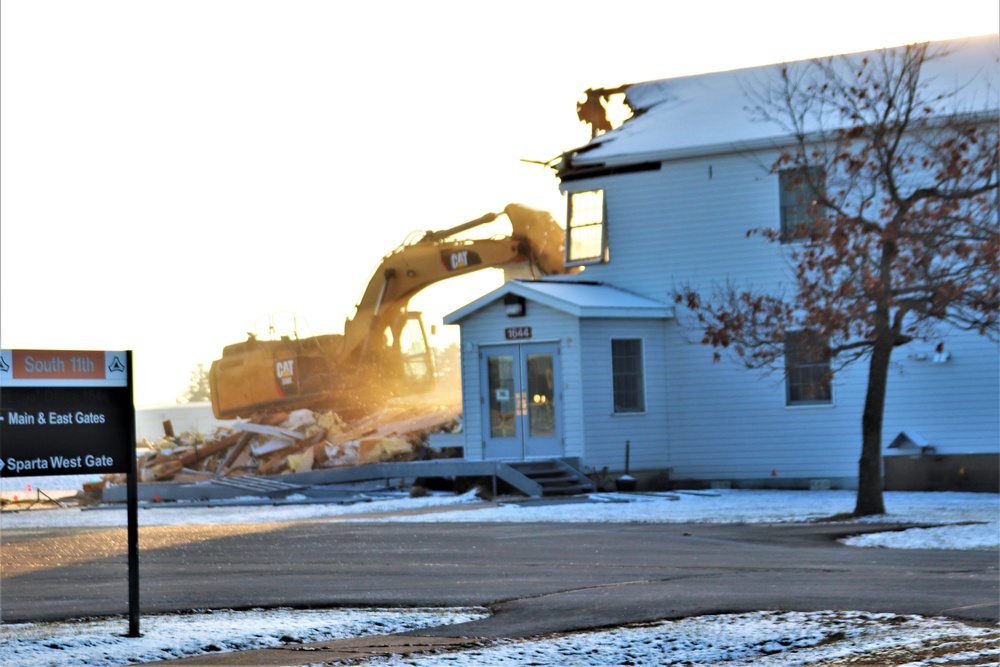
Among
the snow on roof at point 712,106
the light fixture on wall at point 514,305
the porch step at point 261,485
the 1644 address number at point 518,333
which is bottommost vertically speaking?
the porch step at point 261,485

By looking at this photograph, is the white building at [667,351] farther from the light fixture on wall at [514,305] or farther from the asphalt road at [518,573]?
the asphalt road at [518,573]

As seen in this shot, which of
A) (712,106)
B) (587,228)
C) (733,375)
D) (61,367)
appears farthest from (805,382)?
(61,367)

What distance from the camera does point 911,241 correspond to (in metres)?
21.0

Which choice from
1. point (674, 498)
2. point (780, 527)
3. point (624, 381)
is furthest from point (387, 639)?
point (624, 381)

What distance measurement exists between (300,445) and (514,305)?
13066mm

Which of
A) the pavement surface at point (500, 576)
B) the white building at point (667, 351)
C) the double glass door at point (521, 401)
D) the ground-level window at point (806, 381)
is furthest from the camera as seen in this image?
the double glass door at point (521, 401)

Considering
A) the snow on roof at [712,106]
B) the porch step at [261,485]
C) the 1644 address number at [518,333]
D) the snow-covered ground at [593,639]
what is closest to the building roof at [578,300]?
the 1644 address number at [518,333]

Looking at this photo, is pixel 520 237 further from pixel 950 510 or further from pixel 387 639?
pixel 387 639

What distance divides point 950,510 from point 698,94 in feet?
43.7

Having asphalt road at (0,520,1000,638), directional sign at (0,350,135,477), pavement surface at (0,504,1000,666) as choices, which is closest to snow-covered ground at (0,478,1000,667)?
pavement surface at (0,504,1000,666)

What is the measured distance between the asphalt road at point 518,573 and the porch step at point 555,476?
6.48 meters

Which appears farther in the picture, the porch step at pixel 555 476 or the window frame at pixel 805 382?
the window frame at pixel 805 382

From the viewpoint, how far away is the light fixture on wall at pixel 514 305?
29.3 meters

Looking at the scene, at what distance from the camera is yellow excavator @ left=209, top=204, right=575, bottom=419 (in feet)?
113
